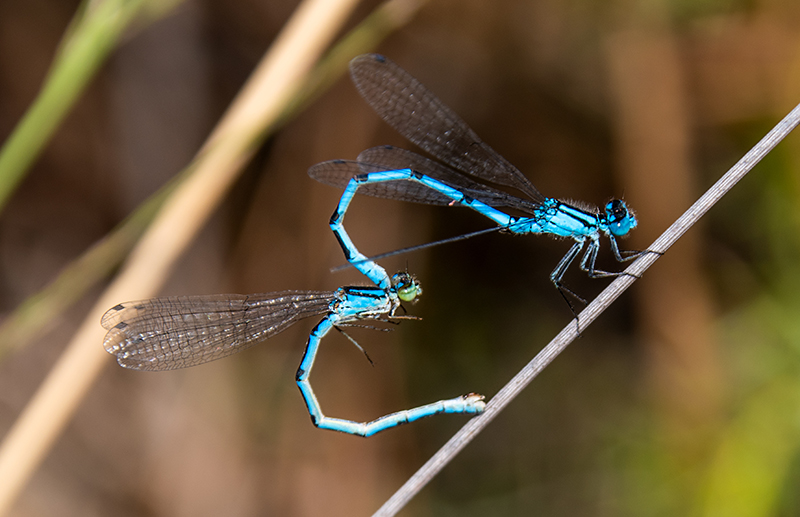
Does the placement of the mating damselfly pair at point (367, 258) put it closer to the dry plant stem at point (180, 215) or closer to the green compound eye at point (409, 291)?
the green compound eye at point (409, 291)

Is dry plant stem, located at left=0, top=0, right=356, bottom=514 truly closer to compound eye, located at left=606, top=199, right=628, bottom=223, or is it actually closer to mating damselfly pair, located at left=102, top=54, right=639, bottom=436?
mating damselfly pair, located at left=102, top=54, right=639, bottom=436

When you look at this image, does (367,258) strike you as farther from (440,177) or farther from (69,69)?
(69,69)

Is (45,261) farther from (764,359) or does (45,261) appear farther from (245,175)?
(764,359)

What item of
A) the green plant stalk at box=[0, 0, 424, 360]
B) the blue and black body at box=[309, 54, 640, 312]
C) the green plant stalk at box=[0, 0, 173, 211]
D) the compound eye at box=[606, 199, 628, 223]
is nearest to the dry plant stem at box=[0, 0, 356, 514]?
the green plant stalk at box=[0, 0, 424, 360]

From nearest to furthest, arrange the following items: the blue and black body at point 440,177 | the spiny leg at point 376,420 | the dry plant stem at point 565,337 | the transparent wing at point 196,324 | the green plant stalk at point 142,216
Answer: the dry plant stem at point 565,337 < the spiny leg at point 376,420 < the green plant stalk at point 142,216 < the transparent wing at point 196,324 < the blue and black body at point 440,177

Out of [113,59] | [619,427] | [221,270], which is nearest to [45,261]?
[221,270]

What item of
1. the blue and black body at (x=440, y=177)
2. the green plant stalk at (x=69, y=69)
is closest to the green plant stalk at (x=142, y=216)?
the blue and black body at (x=440, y=177)

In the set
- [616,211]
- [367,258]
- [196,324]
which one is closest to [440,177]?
[367,258]
